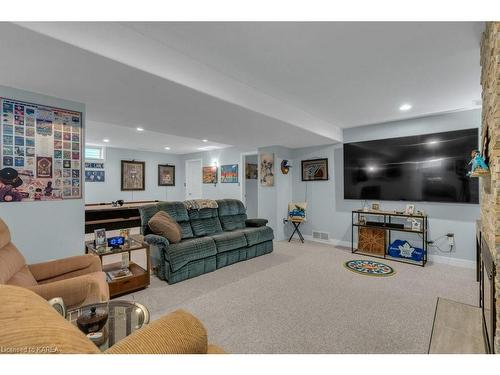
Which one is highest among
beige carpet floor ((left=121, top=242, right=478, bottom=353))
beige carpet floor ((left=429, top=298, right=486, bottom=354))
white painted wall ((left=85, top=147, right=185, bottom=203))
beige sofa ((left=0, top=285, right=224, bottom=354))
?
white painted wall ((left=85, top=147, right=185, bottom=203))

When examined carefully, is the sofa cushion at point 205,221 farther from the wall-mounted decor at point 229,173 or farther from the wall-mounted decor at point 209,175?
the wall-mounted decor at point 209,175

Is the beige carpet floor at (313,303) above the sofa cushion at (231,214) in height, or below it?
below

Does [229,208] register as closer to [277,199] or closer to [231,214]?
[231,214]

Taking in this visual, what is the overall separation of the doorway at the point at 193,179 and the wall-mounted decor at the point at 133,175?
54.7 inches

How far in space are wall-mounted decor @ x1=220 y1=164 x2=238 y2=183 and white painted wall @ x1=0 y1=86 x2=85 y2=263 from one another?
13.9ft

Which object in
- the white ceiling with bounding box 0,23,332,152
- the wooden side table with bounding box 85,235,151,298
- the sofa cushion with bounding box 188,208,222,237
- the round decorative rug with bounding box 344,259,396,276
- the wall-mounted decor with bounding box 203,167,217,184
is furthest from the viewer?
the wall-mounted decor with bounding box 203,167,217,184

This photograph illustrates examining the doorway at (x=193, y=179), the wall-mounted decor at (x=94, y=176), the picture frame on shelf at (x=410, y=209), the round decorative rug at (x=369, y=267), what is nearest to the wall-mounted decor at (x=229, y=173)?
the doorway at (x=193, y=179)

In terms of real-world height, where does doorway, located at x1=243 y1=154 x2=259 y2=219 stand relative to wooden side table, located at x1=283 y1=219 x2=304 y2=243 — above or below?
above

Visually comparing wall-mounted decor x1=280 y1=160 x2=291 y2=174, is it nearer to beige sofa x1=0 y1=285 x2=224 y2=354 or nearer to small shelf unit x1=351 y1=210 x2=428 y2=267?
small shelf unit x1=351 y1=210 x2=428 y2=267

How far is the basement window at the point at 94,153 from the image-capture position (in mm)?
6828

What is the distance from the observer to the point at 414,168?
13.4 ft

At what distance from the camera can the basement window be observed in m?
6.83

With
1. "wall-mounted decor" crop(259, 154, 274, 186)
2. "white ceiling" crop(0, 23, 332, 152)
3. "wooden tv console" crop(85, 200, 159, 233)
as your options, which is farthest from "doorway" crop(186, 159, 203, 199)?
"white ceiling" crop(0, 23, 332, 152)

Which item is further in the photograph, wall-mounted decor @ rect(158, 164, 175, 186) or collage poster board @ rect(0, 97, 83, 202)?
wall-mounted decor @ rect(158, 164, 175, 186)
